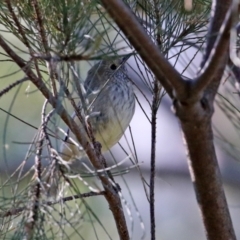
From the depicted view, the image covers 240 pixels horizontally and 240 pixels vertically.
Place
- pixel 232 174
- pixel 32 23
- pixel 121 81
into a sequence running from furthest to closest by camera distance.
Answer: pixel 232 174 → pixel 121 81 → pixel 32 23

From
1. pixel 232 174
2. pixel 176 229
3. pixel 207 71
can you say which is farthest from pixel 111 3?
pixel 176 229

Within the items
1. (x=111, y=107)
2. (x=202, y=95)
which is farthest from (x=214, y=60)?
(x=111, y=107)

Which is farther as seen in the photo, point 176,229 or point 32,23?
point 176,229

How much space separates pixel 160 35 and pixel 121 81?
26.9 inches

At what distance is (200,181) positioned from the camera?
3.70 feet

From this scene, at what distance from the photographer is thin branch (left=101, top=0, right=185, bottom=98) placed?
96 cm

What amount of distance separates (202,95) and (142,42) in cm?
14

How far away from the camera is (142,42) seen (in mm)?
975

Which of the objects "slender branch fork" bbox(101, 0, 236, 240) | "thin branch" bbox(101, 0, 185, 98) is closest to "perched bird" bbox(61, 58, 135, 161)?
"slender branch fork" bbox(101, 0, 236, 240)

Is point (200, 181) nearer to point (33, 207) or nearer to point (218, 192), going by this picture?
point (218, 192)

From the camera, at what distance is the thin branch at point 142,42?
3.14 ft

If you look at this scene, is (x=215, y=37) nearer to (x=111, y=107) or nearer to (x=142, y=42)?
(x=142, y=42)

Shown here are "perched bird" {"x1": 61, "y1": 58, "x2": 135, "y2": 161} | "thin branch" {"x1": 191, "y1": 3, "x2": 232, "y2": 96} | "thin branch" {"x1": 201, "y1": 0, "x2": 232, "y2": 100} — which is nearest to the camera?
"thin branch" {"x1": 191, "y1": 3, "x2": 232, "y2": 96}

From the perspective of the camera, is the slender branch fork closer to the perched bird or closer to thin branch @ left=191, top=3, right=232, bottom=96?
thin branch @ left=191, top=3, right=232, bottom=96
